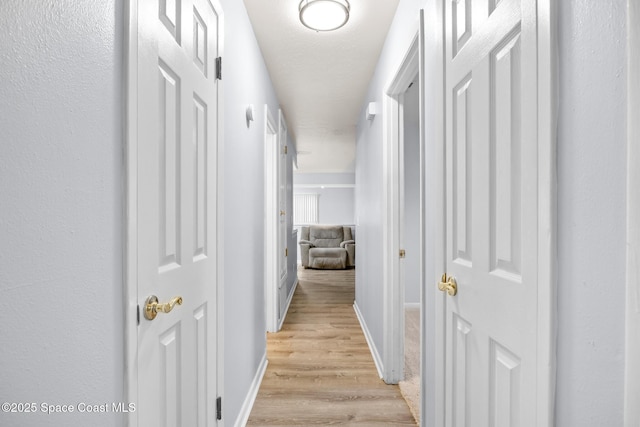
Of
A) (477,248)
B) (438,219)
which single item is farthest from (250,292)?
(477,248)

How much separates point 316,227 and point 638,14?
7843mm

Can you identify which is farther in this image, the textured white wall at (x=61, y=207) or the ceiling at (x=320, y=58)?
the ceiling at (x=320, y=58)

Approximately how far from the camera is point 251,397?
206 centimetres

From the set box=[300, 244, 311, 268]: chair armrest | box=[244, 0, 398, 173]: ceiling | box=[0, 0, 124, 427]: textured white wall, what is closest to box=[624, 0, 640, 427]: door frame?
box=[0, 0, 124, 427]: textured white wall

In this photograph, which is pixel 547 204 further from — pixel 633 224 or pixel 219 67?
pixel 219 67

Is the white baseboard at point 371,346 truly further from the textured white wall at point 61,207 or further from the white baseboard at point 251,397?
the textured white wall at point 61,207

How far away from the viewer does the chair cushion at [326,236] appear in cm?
818

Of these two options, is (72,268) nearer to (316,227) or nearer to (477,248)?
(477,248)

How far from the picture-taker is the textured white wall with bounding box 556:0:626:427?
21.7 inches

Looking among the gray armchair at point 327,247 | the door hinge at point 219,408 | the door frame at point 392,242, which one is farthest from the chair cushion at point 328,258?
the door hinge at point 219,408

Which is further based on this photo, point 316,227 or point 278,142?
point 316,227

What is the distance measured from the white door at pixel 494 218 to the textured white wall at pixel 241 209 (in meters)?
1.01

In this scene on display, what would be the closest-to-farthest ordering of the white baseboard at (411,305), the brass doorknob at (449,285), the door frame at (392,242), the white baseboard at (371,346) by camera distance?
the brass doorknob at (449,285) → the door frame at (392,242) → the white baseboard at (371,346) → the white baseboard at (411,305)

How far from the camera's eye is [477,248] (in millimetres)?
992
